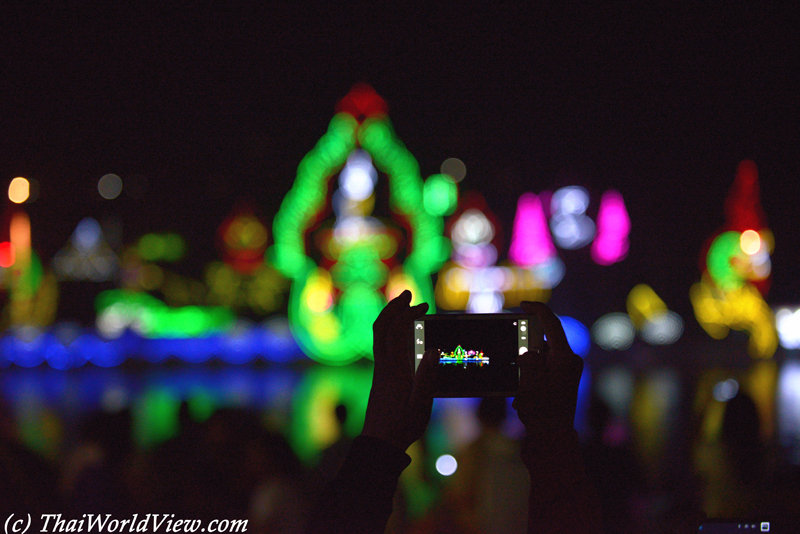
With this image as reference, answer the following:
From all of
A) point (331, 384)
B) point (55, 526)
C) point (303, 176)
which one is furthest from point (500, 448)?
point (303, 176)

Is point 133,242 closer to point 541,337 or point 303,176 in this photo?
point 303,176

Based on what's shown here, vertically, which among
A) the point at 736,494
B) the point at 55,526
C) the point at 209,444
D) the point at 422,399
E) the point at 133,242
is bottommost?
the point at 736,494

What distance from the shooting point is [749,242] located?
983 cm

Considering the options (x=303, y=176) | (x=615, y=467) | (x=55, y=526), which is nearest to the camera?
(x=55, y=526)

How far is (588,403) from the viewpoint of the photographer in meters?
5.61

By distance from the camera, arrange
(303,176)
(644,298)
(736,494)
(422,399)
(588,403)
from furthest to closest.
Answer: (644,298) < (303,176) < (588,403) < (736,494) < (422,399)

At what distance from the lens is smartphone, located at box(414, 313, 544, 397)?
122 cm

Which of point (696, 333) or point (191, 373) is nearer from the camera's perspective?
point (191, 373)

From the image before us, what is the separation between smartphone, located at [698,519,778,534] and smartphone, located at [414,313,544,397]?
412mm

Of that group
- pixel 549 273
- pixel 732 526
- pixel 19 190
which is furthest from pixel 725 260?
pixel 19 190

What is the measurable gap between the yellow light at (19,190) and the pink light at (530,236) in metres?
7.96

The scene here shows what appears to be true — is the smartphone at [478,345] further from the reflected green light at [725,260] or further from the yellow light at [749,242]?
the yellow light at [749,242]

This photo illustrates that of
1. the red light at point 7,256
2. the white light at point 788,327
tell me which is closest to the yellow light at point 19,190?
the red light at point 7,256

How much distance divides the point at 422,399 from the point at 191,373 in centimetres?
820
